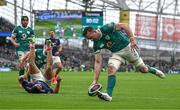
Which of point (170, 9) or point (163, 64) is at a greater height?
point (170, 9)

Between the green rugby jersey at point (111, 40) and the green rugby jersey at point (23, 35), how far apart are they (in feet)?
19.5

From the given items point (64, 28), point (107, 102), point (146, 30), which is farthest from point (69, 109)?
point (146, 30)

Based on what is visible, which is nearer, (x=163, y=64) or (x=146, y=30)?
(x=146, y=30)

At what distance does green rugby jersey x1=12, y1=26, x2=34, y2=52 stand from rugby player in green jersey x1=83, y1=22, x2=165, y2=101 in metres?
5.75

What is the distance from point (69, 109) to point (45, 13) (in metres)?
48.2

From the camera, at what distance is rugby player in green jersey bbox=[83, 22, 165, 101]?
13445mm

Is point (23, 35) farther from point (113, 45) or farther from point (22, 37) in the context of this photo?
point (113, 45)

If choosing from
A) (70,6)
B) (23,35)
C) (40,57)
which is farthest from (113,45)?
(70,6)

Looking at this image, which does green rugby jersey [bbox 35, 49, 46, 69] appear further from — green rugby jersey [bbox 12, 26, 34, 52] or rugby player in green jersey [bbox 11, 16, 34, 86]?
green rugby jersey [bbox 12, 26, 34, 52]

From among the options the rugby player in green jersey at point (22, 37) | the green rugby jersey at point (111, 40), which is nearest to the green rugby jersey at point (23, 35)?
the rugby player in green jersey at point (22, 37)

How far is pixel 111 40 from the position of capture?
13.9 metres

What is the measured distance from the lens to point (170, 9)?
81875 mm

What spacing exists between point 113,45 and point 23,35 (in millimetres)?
6221

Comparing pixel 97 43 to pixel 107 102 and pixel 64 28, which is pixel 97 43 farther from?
pixel 64 28
